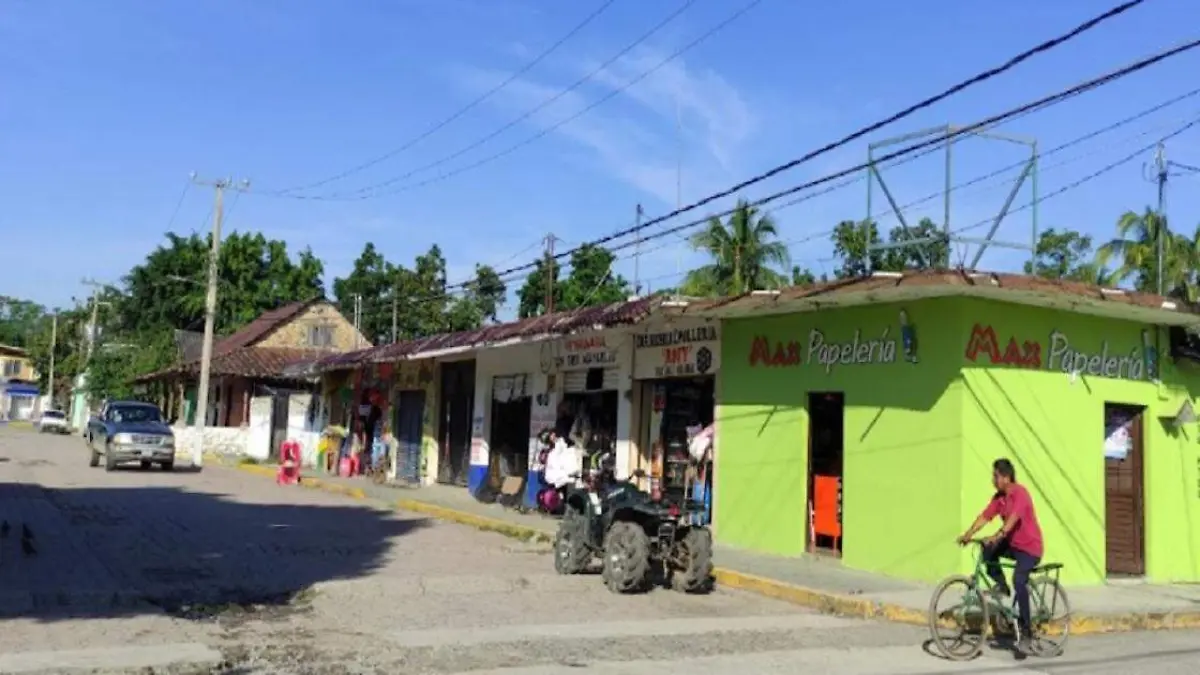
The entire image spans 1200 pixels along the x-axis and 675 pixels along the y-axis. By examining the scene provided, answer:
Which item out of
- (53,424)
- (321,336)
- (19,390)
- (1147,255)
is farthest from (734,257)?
(19,390)

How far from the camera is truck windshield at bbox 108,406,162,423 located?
31.4 meters

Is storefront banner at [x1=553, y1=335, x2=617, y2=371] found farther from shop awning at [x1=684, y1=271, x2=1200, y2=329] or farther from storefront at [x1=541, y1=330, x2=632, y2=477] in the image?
shop awning at [x1=684, y1=271, x2=1200, y2=329]

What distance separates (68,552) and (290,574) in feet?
11.1

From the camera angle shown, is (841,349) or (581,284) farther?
(581,284)

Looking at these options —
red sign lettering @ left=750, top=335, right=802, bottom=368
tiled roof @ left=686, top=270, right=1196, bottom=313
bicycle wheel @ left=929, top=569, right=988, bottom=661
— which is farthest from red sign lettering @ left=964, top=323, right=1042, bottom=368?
bicycle wheel @ left=929, top=569, right=988, bottom=661

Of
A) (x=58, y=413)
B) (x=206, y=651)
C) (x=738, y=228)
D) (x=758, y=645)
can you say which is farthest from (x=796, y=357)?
(x=58, y=413)

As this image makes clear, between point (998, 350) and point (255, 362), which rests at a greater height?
point (255, 362)

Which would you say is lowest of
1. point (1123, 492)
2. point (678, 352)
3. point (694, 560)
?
point (694, 560)

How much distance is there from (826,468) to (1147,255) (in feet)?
86.3

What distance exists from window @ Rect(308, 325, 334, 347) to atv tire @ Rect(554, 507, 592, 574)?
45573 millimetres

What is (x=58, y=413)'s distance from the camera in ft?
257

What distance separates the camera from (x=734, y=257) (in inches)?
1668

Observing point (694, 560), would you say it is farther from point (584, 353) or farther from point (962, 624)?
point (584, 353)

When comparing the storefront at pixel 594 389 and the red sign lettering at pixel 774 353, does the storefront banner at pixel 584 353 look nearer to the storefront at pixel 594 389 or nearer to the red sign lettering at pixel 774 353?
the storefront at pixel 594 389
